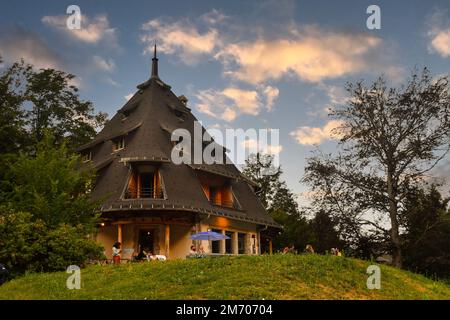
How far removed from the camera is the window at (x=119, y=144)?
36281 millimetres

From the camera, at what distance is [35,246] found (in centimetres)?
2067

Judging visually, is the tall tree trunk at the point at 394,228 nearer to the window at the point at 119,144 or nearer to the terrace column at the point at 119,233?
the terrace column at the point at 119,233

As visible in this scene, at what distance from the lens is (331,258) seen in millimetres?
16969

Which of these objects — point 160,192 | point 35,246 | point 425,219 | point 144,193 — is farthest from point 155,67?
point 35,246

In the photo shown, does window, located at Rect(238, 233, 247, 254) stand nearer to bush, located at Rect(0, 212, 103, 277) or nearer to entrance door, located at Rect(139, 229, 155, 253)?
entrance door, located at Rect(139, 229, 155, 253)

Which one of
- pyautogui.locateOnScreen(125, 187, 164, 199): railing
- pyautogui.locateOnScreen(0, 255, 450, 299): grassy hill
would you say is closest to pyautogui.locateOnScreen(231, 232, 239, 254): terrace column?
pyautogui.locateOnScreen(125, 187, 164, 199): railing

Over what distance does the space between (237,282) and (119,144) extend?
955 inches

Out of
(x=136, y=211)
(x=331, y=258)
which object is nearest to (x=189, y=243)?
(x=136, y=211)

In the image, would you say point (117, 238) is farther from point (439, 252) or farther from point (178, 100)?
point (439, 252)

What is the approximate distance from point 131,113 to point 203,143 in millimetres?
6231

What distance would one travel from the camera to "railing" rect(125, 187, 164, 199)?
103 feet

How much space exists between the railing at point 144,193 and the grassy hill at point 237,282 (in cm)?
1308

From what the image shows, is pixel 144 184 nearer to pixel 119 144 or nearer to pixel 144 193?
pixel 144 193
